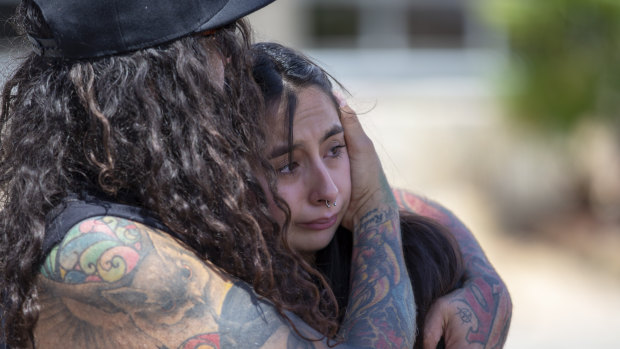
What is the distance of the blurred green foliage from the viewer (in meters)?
8.96

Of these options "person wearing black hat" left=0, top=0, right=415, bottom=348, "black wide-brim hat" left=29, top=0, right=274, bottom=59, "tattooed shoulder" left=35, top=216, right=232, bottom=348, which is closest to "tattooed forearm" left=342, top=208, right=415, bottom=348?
"person wearing black hat" left=0, top=0, right=415, bottom=348

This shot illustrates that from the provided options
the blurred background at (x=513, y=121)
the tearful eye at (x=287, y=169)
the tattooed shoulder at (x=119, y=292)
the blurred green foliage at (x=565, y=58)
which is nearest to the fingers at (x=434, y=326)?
the tearful eye at (x=287, y=169)

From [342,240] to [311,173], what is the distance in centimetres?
37

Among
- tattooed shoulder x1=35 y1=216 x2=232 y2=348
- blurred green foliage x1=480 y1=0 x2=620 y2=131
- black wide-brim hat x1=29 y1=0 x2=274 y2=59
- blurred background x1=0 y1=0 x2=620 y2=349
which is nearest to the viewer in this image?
tattooed shoulder x1=35 y1=216 x2=232 y2=348

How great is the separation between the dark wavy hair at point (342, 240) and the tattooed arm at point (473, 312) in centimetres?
4

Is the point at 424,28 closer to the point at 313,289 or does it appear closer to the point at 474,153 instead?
the point at 474,153

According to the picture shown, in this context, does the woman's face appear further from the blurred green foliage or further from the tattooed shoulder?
the blurred green foliage

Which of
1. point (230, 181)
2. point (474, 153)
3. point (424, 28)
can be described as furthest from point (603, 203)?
point (230, 181)

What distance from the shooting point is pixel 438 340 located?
8.27 feet

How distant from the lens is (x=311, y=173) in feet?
8.16

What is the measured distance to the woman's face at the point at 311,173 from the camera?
8.08 feet

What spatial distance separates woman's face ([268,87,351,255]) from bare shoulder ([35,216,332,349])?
0.51m

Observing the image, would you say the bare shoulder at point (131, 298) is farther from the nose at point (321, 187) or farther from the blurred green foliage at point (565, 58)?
the blurred green foliage at point (565, 58)

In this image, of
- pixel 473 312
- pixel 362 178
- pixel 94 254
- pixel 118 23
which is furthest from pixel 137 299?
pixel 473 312
